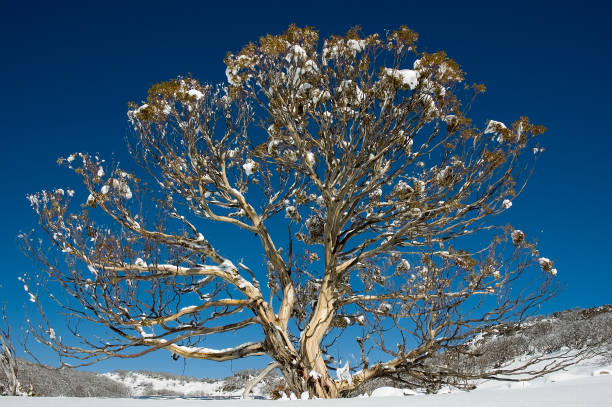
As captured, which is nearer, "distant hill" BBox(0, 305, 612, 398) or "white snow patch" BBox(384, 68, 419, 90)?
"white snow patch" BBox(384, 68, 419, 90)

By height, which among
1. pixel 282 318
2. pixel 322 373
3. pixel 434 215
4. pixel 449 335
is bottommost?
pixel 322 373

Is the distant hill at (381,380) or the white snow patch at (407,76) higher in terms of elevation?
the white snow patch at (407,76)

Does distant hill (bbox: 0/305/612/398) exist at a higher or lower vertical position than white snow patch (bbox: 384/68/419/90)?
lower

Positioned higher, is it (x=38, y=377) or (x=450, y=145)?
(x=450, y=145)

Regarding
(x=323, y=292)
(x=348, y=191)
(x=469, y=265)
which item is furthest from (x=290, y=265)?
(x=469, y=265)

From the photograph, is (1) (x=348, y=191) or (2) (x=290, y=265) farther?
(2) (x=290, y=265)

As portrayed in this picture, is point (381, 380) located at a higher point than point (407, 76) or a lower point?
lower

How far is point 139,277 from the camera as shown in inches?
322

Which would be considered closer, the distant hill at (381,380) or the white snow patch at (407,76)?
the white snow patch at (407,76)

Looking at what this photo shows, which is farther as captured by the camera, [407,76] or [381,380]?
[381,380]

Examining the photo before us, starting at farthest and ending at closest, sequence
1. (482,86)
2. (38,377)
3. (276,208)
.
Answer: (38,377) < (276,208) < (482,86)

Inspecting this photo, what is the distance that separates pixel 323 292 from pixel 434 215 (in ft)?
8.89

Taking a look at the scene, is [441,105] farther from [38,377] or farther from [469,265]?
[38,377]

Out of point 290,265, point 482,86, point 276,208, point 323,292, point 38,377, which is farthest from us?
A: point 38,377
